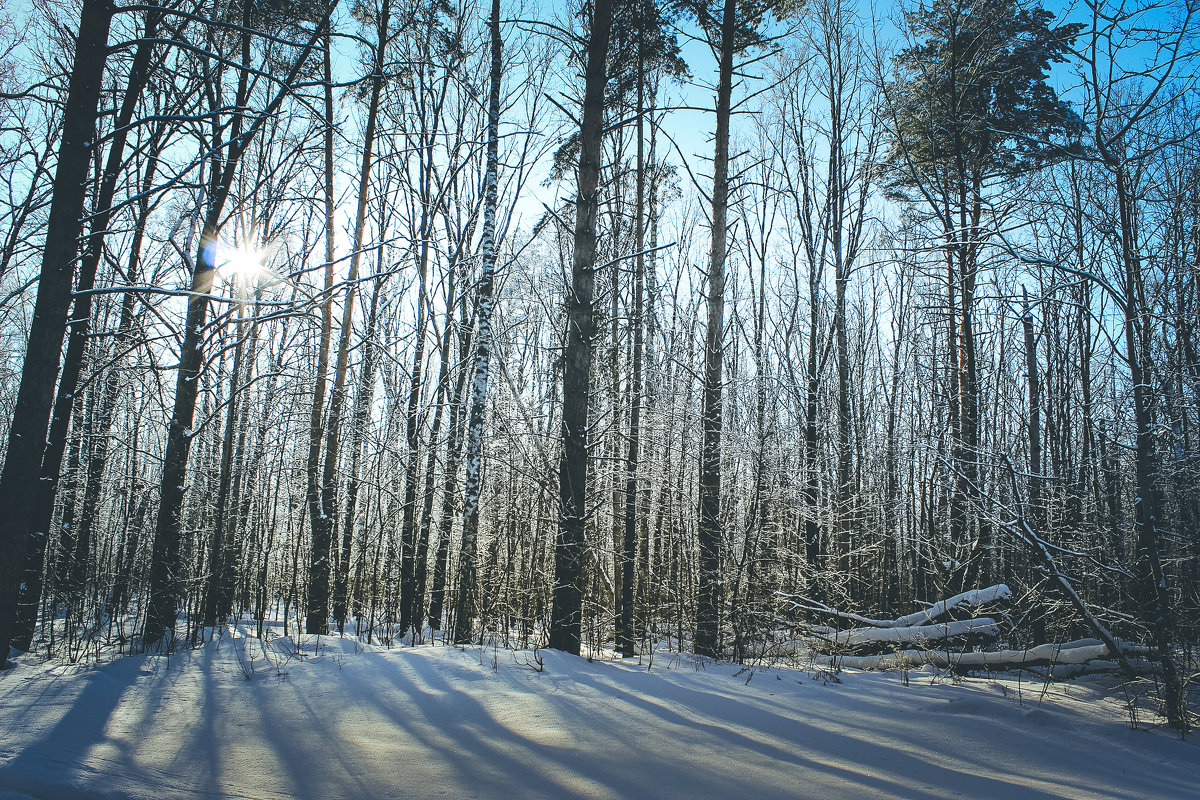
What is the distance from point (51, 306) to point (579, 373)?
14.2 ft

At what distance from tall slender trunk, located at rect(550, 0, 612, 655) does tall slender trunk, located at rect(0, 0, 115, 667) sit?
4112 mm

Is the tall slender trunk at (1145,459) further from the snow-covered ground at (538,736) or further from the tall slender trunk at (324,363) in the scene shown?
the tall slender trunk at (324,363)

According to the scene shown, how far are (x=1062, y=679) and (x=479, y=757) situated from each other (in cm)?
603

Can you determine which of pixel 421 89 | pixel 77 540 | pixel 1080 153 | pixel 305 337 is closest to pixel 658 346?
pixel 421 89

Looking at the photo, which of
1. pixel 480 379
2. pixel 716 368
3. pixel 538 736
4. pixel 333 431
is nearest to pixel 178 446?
pixel 333 431

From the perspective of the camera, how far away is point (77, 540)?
38.1ft

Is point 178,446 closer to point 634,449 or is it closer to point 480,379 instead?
point 480,379

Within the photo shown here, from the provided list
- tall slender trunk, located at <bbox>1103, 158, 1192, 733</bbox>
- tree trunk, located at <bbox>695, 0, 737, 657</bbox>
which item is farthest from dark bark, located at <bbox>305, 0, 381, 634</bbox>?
tall slender trunk, located at <bbox>1103, 158, 1192, 733</bbox>

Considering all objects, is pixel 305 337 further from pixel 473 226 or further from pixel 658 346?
pixel 658 346

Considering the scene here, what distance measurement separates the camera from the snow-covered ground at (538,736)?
8.53 ft

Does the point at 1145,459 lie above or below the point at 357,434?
below

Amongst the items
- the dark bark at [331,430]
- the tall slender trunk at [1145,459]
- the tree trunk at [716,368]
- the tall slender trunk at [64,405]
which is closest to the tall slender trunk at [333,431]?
the dark bark at [331,430]

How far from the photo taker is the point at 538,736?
3221mm

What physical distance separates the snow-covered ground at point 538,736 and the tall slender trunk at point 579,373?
1008 millimetres
